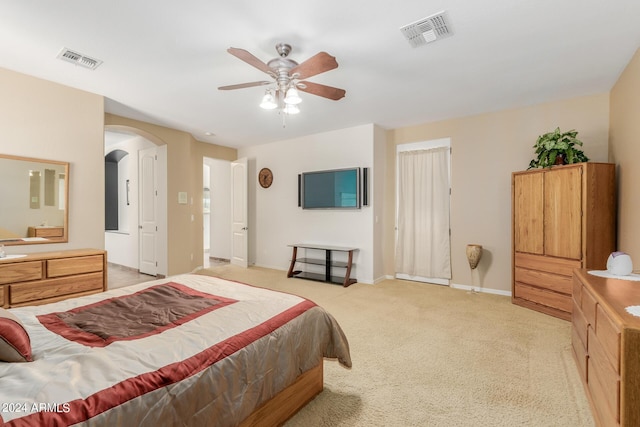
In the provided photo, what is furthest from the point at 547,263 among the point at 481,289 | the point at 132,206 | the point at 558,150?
the point at 132,206

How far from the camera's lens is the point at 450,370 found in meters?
2.37

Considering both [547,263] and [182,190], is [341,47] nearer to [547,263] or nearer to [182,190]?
[547,263]

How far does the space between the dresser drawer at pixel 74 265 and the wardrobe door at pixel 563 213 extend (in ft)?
16.7

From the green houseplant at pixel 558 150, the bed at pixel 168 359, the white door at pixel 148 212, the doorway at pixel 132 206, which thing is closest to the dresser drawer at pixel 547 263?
the green houseplant at pixel 558 150

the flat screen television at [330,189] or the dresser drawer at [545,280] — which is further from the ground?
the flat screen television at [330,189]

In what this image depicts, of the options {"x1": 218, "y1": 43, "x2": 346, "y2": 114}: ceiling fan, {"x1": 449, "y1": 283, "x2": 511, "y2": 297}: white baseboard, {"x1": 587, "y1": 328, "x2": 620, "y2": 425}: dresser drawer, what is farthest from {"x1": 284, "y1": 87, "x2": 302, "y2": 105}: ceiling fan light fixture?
{"x1": 449, "y1": 283, "x2": 511, "y2": 297}: white baseboard

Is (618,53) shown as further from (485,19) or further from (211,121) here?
(211,121)

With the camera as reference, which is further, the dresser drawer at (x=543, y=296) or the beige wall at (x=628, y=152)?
the dresser drawer at (x=543, y=296)

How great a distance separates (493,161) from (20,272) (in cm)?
571

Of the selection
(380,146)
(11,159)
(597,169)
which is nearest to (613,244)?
(597,169)

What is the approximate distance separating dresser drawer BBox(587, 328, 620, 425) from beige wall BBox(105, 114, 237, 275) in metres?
5.52

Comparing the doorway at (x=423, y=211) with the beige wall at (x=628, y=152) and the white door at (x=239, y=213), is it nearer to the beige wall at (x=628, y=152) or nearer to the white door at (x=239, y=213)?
the beige wall at (x=628, y=152)

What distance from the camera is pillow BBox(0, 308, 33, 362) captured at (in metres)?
1.17

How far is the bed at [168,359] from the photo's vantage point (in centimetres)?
102
